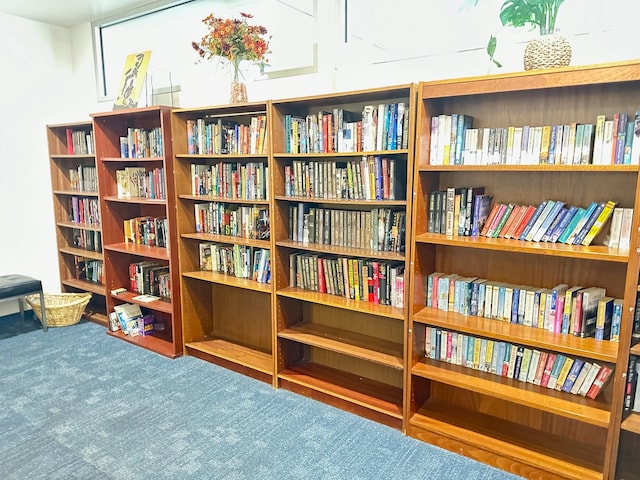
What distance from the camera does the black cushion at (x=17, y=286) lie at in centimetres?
367

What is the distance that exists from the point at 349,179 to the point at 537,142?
3.20 ft

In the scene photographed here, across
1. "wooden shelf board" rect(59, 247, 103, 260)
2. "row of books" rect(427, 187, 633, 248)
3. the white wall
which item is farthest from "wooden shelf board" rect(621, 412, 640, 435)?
"wooden shelf board" rect(59, 247, 103, 260)

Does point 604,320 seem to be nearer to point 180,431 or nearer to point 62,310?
point 180,431

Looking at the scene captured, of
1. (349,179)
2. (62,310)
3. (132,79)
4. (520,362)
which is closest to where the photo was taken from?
(520,362)

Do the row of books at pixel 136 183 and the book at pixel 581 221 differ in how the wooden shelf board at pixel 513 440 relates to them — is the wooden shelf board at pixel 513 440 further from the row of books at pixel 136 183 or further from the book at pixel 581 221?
the row of books at pixel 136 183

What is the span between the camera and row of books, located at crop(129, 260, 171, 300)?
12.3 ft

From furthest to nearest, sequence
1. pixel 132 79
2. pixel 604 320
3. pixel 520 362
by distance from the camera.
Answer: pixel 132 79 < pixel 520 362 < pixel 604 320

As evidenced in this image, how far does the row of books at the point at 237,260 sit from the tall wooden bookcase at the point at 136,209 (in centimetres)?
23

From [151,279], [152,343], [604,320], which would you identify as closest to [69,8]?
[151,279]

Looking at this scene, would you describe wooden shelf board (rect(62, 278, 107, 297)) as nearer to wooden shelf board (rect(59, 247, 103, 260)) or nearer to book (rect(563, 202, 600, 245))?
wooden shelf board (rect(59, 247, 103, 260))

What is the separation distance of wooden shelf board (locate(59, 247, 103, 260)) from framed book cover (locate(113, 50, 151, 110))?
129 centimetres

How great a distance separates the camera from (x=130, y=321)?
3.79 meters

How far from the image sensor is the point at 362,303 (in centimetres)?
265

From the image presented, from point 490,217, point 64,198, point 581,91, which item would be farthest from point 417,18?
point 64,198
